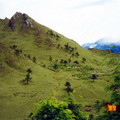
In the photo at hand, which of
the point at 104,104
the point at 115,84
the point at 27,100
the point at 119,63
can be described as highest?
the point at 119,63

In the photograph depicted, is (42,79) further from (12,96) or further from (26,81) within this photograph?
(12,96)

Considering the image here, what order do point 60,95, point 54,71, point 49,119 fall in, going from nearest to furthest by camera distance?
point 49,119 → point 60,95 → point 54,71

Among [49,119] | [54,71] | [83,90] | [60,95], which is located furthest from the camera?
[54,71]

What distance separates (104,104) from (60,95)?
80838mm

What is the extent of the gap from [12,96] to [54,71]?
55.4m

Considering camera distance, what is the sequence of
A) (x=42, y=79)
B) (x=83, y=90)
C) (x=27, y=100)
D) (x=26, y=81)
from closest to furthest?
(x=27, y=100), (x=83, y=90), (x=26, y=81), (x=42, y=79)

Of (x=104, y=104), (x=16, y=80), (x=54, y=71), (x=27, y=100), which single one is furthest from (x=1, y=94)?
(x=104, y=104)

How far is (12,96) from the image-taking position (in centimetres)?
9244

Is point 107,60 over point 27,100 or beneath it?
over

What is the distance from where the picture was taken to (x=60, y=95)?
9500 cm

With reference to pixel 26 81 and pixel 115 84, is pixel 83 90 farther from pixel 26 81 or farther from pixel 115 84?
pixel 115 84

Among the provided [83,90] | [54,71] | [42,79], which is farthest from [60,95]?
[54,71]

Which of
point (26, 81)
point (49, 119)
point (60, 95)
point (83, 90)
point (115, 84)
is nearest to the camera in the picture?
point (115, 84)

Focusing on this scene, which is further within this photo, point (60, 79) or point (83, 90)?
point (60, 79)
